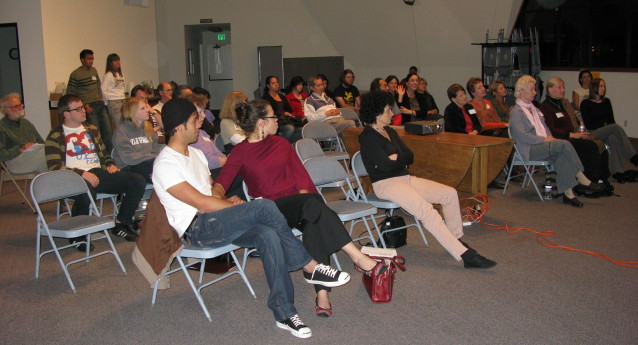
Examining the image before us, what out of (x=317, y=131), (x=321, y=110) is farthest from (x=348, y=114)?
(x=317, y=131)

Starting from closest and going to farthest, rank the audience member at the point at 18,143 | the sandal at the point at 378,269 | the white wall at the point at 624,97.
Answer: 1. the sandal at the point at 378,269
2. the audience member at the point at 18,143
3. the white wall at the point at 624,97

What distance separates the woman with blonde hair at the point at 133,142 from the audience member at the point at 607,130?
5309 millimetres

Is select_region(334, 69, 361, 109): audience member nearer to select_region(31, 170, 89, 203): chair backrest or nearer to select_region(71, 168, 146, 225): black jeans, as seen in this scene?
select_region(71, 168, 146, 225): black jeans

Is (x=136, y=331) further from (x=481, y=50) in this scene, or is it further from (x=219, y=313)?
(x=481, y=50)

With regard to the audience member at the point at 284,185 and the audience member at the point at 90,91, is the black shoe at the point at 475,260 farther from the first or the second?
the audience member at the point at 90,91

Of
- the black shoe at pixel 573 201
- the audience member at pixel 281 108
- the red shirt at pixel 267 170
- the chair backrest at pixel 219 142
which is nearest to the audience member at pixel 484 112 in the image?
the black shoe at pixel 573 201

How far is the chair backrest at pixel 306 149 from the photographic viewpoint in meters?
→ 4.90

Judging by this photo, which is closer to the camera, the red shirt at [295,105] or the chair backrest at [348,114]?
the chair backrest at [348,114]

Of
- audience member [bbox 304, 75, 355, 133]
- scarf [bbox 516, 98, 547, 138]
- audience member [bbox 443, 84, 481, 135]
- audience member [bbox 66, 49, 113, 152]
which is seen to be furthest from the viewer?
audience member [bbox 66, 49, 113, 152]

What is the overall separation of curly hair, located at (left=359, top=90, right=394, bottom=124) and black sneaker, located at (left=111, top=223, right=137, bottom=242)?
7.17ft

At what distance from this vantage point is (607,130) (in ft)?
22.7

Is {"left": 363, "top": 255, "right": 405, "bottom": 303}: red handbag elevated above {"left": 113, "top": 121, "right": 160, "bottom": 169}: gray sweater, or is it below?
below

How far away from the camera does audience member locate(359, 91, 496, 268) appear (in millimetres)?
4227

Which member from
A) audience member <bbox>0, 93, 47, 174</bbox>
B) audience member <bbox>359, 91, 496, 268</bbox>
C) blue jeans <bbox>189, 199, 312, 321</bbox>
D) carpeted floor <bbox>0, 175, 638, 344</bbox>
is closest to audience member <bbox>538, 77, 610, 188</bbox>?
carpeted floor <bbox>0, 175, 638, 344</bbox>
